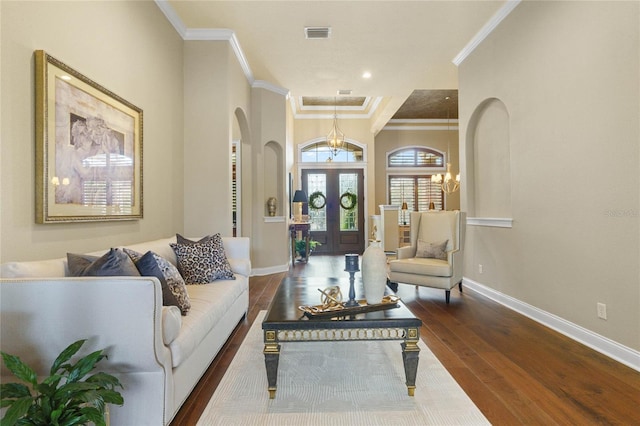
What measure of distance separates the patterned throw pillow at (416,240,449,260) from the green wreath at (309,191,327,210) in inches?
196

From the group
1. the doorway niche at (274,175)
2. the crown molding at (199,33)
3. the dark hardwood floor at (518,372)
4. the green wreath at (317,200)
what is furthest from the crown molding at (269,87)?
the dark hardwood floor at (518,372)

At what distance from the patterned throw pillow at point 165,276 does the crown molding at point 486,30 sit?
415cm

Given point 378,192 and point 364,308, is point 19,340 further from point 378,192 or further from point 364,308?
point 378,192

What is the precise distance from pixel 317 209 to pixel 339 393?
748 cm

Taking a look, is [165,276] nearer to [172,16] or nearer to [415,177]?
[172,16]

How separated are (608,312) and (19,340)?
363cm

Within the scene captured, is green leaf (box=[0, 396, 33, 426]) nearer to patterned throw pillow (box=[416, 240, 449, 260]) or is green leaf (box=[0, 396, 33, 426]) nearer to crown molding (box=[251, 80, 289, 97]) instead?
patterned throw pillow (box=[416, 240, 449, 260])

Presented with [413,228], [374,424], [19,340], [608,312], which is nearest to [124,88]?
[19,340]

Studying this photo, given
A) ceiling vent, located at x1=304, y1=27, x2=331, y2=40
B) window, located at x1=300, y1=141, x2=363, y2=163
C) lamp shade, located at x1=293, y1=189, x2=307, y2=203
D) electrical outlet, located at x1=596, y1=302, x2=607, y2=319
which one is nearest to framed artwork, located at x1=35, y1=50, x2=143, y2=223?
ceiling vent, located at x1=304, y1=27, x2=331, y2=40

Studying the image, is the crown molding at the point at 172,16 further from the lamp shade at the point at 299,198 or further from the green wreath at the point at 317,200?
the green wreath at the point at 317,200

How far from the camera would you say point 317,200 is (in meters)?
9.41

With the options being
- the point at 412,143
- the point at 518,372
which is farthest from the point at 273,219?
the point at 412,143

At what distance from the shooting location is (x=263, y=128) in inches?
237

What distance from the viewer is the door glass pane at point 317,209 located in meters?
9.41
